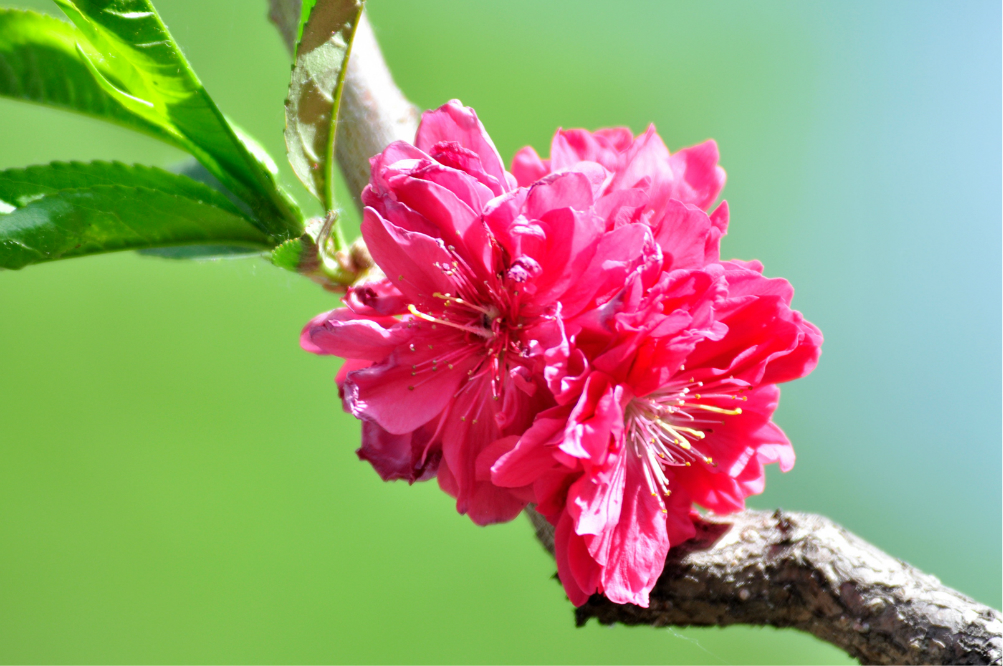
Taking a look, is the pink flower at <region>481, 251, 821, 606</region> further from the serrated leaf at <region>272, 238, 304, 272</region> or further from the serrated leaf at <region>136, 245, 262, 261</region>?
the serrated leaf at <region>136, 245, 262, 261</region>

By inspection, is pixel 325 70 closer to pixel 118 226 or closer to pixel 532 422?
pixel 118 226

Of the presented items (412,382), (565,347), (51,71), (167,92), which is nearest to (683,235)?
(565,347)

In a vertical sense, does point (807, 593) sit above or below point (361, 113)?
below

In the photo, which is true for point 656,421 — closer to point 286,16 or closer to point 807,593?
point 807,593

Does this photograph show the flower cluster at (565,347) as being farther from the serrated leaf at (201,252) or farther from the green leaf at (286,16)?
the green leaf at (286,16)

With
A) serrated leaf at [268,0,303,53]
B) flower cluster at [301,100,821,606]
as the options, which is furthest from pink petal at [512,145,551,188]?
serrated leaf at [268,0,303,53]

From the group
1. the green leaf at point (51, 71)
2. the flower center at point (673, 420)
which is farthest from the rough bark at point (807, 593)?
the green leaf at point (51, 71)
